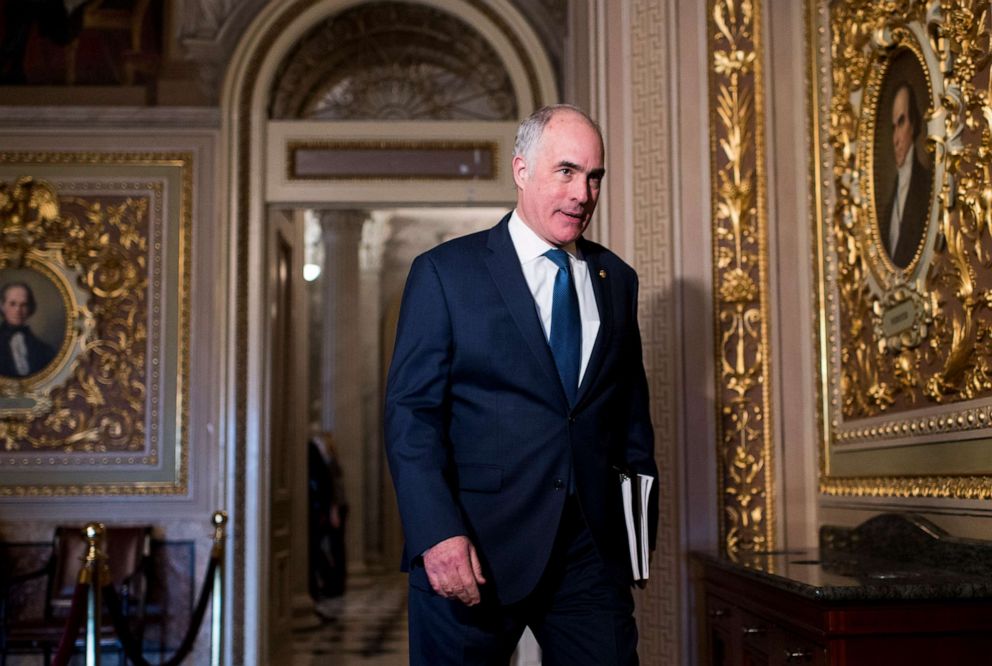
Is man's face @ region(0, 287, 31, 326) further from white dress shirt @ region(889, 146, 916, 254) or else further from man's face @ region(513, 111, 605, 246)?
man's face @ region(513, 111, 605, 246)

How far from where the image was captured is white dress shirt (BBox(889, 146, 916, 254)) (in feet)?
12.6

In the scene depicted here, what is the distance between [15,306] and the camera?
7953 millimetres

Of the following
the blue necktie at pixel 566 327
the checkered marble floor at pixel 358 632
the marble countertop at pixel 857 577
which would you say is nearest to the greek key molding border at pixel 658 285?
the marble countertop at pixel 857 577

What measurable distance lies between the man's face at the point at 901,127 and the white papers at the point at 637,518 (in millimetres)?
1592

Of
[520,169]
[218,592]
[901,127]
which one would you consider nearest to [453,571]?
[520,169]

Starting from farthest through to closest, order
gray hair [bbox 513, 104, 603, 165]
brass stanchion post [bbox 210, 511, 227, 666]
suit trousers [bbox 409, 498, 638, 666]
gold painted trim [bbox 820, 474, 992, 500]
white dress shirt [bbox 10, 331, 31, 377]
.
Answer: white dress shirt [bbox 10, 331, 31, 377] → brass stanchion post [bbox 210, 511, 227, 666] → gold painted trim [bbox 820, 474, 992, 500] → gray hair [bbox 513, 104, 603, 165] → suit trousers [bbox 409, 498, 638, 666]

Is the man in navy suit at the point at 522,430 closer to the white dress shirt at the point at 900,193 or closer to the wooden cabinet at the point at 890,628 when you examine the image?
the wooden cabinet at the point at 890,628

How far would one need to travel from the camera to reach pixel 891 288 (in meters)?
3.95

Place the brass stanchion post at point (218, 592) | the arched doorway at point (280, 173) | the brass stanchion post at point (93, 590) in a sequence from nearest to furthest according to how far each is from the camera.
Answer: the brass stanchion post at point (93, 590), the brass stanchion post at point (218, 592), the arched doorway at point (280, 173)

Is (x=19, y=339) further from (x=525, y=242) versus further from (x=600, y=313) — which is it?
(x=600, y=313)

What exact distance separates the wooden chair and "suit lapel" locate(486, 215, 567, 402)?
5036 millimetres

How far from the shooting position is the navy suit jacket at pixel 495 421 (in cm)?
268

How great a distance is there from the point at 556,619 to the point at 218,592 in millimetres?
4091

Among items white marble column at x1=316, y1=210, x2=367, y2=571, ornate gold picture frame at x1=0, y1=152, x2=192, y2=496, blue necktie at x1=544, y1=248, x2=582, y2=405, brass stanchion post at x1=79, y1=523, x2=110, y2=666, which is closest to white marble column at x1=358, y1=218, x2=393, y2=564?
white marble column at x1=316, y1=210, x2=367, y2=571
